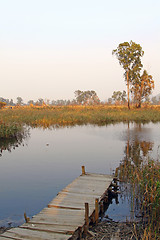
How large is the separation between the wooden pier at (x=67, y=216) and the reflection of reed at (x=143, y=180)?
1.05 metres

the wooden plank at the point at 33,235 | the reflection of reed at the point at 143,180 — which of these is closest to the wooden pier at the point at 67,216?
the wooden plank at the point at 33,235

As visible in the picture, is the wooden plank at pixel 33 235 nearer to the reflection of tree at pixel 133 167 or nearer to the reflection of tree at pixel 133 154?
the reflection of tree at pixel 133 167

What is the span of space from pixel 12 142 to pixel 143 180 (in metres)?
12.9

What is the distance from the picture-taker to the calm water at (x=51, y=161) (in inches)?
323

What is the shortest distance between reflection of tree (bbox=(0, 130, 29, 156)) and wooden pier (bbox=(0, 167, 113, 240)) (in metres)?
9.38

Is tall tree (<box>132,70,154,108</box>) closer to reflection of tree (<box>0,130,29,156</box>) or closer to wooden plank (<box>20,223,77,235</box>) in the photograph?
reflection of tree (<box>0,130,29,156</box>)

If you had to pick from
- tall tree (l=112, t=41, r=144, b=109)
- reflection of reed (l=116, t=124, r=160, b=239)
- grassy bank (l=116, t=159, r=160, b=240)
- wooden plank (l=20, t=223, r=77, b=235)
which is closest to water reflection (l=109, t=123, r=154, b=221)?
Result: reflection of reed (l=116, t=124, r=160, b=239)

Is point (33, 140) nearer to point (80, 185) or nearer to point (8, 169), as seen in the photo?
point (8, 169)

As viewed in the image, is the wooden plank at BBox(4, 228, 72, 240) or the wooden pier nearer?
the wooden plank at BBox(4, 228, 72, 240)

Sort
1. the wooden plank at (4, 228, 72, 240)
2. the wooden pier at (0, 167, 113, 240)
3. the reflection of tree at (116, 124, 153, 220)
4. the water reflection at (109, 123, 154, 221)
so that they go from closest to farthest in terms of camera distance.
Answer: the wooden plank at (4, 228, 72, 240) → the wooden pier at (0, 167, 113, 240) → the water reflection at (109, 123, 154, 221) → the reflection of tree at (116, 124, 153, 220)

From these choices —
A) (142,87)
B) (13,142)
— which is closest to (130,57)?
(142,87)

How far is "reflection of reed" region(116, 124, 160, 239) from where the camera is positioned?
19.1 feet

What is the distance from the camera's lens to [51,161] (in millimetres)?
13320

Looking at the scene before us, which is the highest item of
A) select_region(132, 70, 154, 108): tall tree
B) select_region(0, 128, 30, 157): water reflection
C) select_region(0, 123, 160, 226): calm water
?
select_region(132, 70, 154, 108): tall tree
